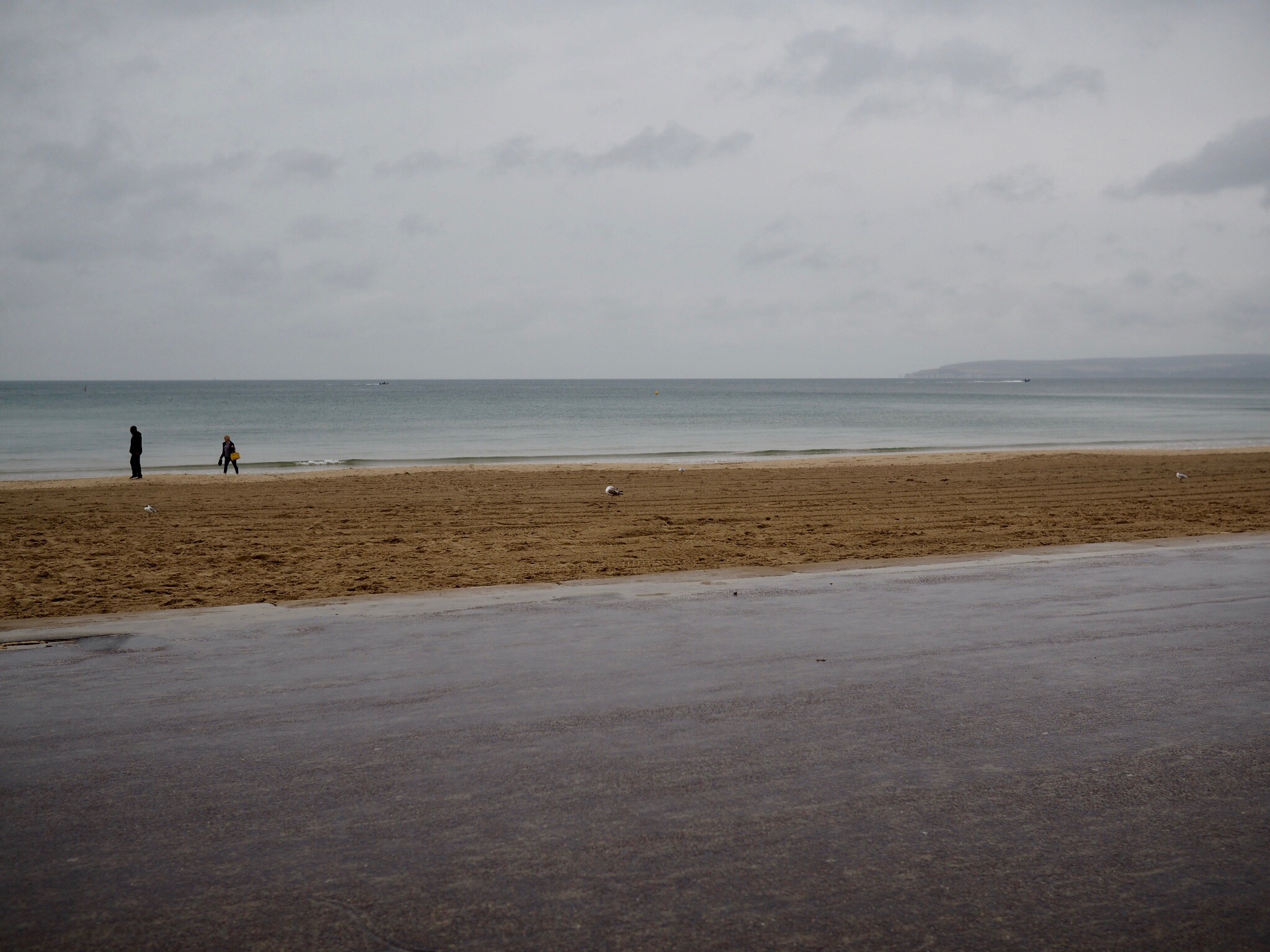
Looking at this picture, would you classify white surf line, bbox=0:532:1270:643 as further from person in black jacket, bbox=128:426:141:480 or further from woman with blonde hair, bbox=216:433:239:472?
woman with blonde hair, bbox=216:433:239:472

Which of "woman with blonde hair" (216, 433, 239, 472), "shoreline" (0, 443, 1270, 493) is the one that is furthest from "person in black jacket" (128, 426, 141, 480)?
"woman with blonde hair" (216, 433, 239, 472)

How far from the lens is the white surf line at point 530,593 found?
30.9ft

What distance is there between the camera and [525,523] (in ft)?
56.2

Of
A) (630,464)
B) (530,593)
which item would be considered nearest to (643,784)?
(530,593)

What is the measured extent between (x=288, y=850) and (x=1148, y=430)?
59241 mm

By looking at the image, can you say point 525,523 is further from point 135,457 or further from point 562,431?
point 562,431

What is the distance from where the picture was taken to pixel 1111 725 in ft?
20.7

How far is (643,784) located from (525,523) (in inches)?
469

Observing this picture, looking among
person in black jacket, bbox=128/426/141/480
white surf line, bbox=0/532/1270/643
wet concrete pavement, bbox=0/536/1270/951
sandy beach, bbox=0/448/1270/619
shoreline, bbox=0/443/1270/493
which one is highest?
person in black jacket, bbox=128/426/141/480

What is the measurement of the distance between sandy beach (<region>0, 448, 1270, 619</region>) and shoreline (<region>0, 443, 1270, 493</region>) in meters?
0.78

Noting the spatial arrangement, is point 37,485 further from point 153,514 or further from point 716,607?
point 716,607

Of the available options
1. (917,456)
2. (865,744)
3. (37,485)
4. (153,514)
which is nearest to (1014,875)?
(865,744)

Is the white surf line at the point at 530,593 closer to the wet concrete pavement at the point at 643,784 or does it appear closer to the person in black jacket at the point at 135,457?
the wet concrete pavement at the point at 643,784

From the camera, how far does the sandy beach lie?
12.0m
